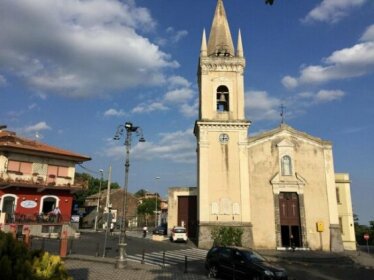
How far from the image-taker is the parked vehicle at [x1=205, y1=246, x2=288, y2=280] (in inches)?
552

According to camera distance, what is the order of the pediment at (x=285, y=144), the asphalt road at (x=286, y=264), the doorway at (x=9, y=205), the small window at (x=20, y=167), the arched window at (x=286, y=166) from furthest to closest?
1. the pediment at (x=285, y=144)
2. the arched window at (x=286, y=166)
3. the small window at (x=20, y=167)
4. the doorway at (x=9, y=205)
5. the asphalt road at (x=286, y=264)

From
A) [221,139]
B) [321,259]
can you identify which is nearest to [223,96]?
[221,139]

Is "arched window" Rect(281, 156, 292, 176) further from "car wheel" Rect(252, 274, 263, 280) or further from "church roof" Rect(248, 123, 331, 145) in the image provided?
"car wheel" Rect(252, 274, 263, 280)

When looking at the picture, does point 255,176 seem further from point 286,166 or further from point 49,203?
point 49,203

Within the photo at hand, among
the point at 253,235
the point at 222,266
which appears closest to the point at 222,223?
the point at 253,235

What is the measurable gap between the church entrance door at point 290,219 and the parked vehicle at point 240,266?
15.2m

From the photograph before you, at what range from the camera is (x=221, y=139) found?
1231 inches

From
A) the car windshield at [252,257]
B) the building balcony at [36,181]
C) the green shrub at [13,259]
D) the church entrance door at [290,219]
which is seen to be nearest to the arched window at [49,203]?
the building balcony at [36,181]

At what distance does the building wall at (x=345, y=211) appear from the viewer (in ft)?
108

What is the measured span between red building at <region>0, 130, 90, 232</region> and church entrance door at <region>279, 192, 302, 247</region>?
62.2ft

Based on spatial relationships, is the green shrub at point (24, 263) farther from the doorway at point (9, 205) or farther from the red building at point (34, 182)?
the doorway at point (9, 205)

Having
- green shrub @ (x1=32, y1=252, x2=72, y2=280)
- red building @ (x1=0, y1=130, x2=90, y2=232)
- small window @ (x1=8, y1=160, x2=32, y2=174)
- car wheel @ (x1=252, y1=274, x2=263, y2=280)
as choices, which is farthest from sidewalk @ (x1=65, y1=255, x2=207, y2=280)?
small window @ (x1=8, y1=160, x2=32, y2=174)

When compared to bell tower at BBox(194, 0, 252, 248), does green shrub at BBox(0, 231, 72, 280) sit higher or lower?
lower

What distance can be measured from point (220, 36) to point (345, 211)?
67.5 ft
